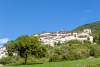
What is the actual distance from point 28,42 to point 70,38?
59872mm

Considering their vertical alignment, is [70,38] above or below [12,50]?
above

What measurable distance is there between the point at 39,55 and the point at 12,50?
7.16 m

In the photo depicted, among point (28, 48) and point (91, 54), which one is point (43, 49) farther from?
point (91, 54)

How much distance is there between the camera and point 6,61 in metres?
54.1

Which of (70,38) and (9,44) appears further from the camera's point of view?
(70,38)

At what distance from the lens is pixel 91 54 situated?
45156 mm

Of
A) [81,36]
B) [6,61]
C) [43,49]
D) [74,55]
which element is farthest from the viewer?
[81,36]

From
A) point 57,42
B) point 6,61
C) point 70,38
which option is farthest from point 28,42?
point 70,38

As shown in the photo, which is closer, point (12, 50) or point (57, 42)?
point (12, 50)

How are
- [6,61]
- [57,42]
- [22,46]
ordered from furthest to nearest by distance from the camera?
[57,42], [6,61], [22,46]

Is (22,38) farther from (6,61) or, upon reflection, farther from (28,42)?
(6,61)

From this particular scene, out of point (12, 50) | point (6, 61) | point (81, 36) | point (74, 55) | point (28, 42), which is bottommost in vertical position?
point (6, 61)

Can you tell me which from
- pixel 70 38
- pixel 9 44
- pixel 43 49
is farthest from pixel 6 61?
pixel 70 38

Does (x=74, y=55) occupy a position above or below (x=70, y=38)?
below
